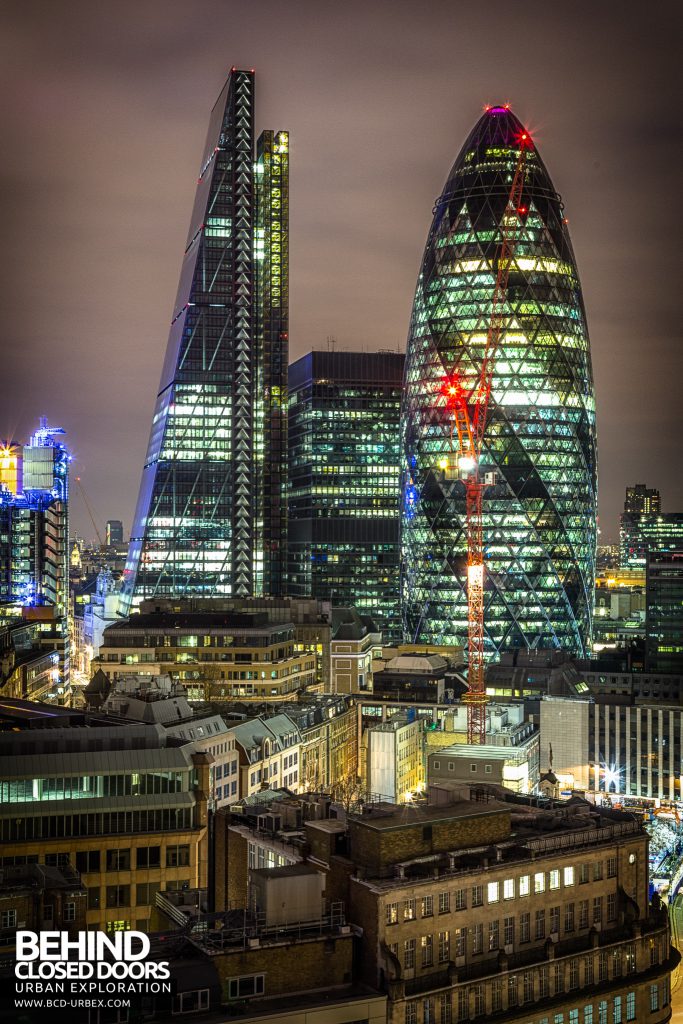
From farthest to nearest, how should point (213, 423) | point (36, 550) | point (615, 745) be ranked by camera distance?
point (213, 423), point (36, 550), point (615, 745)

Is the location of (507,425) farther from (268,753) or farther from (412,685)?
(268,753)

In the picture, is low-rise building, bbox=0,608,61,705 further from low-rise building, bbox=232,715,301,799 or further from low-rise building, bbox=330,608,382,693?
low-rise building, bbox=232,715,301,799

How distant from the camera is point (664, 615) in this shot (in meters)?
159

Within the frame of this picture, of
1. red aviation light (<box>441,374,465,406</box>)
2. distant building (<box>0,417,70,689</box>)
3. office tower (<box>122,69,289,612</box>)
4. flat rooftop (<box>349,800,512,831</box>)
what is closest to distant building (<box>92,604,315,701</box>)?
distant building (<box>0,417,70,689</box>)

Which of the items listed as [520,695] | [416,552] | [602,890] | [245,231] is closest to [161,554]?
[416,552]

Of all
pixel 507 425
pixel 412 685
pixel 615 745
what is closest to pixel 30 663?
pixel 412 685

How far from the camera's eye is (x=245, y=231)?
639ft

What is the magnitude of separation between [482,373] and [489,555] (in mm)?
24737

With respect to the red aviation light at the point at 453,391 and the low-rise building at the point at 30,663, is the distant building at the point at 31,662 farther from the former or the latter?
the red aviation light at the point at 453,391

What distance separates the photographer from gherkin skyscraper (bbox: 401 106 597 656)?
184125 millimetres

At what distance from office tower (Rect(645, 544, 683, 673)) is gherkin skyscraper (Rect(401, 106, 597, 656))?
18.9m

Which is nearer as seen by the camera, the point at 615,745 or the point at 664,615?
the point at 615,745

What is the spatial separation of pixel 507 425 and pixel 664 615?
38.3 meters

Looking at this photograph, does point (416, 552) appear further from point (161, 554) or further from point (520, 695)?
point (520, 695)
